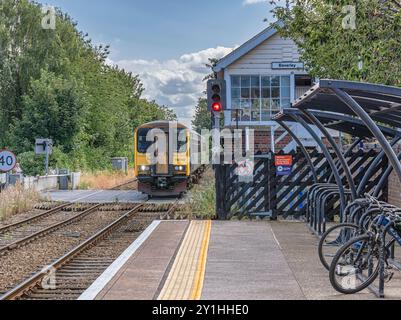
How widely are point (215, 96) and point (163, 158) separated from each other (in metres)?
11.1

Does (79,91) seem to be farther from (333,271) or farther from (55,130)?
(333,271)

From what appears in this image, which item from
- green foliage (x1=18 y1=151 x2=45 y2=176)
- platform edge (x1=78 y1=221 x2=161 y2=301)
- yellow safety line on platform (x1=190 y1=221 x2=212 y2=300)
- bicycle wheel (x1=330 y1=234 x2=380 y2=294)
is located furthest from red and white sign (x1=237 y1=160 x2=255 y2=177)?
green foliage (x1=18 y1=151 x2=45 y2=176)

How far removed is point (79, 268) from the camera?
10523 millimetres

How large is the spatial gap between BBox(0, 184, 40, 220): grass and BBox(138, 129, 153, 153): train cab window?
515 centimetres

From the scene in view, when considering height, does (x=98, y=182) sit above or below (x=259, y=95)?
below

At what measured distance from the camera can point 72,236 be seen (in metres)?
14.5

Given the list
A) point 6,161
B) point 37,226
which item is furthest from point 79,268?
point 6,161

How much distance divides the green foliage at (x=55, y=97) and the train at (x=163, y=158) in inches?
401

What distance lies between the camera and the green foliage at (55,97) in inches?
1465

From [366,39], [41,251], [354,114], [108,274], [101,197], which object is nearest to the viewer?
[108,274]

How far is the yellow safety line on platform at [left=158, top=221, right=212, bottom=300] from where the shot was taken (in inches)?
284

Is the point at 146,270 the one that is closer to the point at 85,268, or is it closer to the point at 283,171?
the point at 85,268

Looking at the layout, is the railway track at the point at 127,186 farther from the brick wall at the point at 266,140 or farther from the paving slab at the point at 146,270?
the paving slab at the point at 146,270
